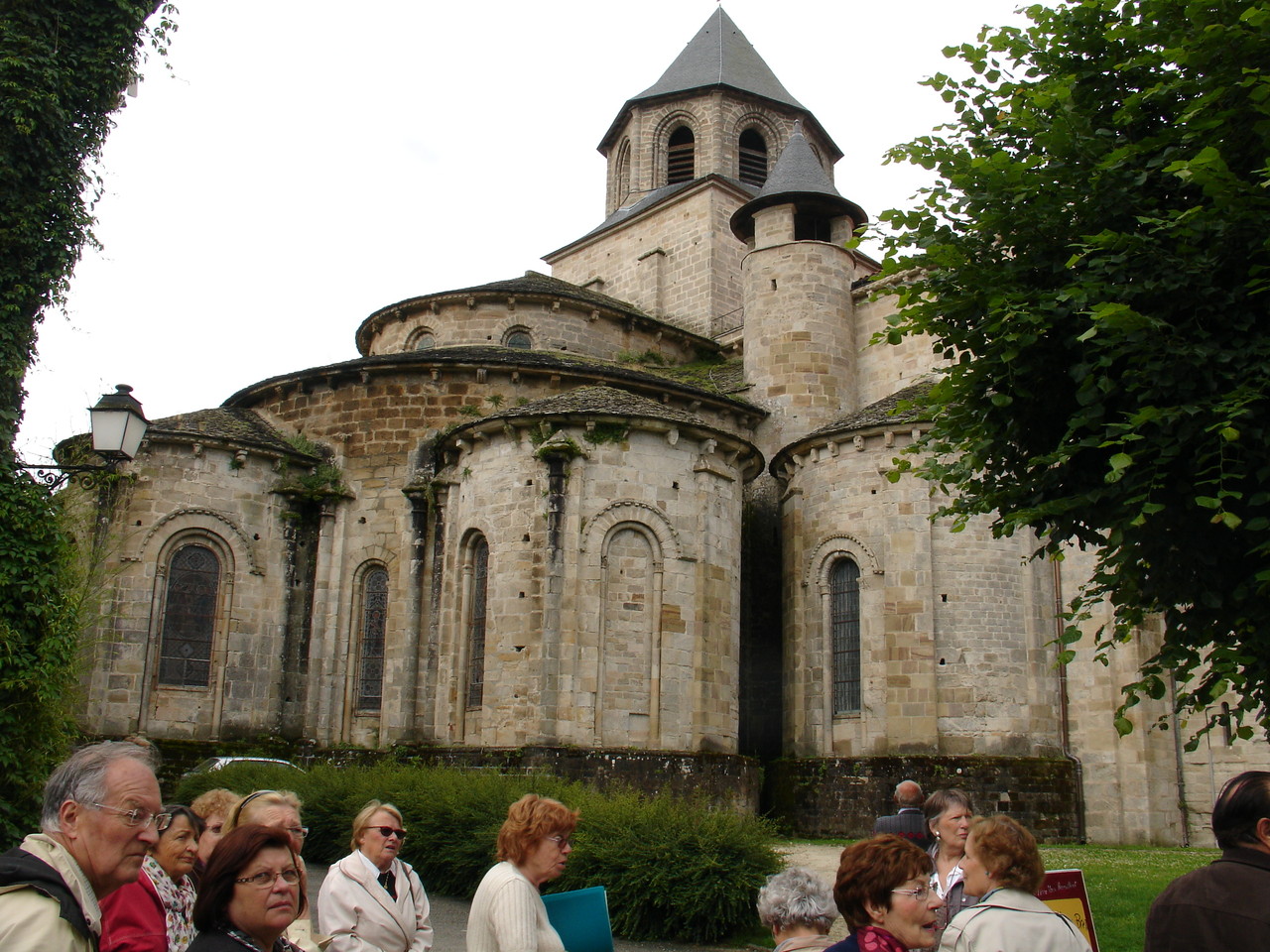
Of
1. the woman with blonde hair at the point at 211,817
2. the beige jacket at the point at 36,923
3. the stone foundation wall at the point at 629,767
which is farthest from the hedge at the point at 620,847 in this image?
the beige jacket at the point at 36,923

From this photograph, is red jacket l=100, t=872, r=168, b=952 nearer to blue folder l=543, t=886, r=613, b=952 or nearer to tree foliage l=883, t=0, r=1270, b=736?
blue folder l=543, t=886, r=613, b=952

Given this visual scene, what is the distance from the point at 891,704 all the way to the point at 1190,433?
39.7 feet

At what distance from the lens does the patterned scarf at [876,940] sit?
3.79 m

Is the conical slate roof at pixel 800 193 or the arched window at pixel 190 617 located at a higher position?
the conical slate roof at pixel 800 193

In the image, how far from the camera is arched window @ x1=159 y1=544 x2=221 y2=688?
20703 mm

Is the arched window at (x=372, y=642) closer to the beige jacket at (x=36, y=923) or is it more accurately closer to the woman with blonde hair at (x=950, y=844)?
the woman with blonde hair at (x=950, y=844)

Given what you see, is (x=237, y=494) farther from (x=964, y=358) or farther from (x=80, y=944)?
(x=80, y=944)

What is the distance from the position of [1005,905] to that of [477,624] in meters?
15.4

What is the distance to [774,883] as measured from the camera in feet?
13.8

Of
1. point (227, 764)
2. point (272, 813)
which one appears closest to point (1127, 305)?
point (272, 813)

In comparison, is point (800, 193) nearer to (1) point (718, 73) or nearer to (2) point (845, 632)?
(2) point (845, 632)

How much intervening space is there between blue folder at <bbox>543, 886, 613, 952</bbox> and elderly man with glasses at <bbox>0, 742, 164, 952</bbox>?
7.12ft

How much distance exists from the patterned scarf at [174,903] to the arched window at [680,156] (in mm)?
31120

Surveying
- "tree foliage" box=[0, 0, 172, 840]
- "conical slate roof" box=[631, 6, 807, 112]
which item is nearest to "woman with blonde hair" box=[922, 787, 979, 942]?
"tree foliage" box=[0, 0, 172, 840]
